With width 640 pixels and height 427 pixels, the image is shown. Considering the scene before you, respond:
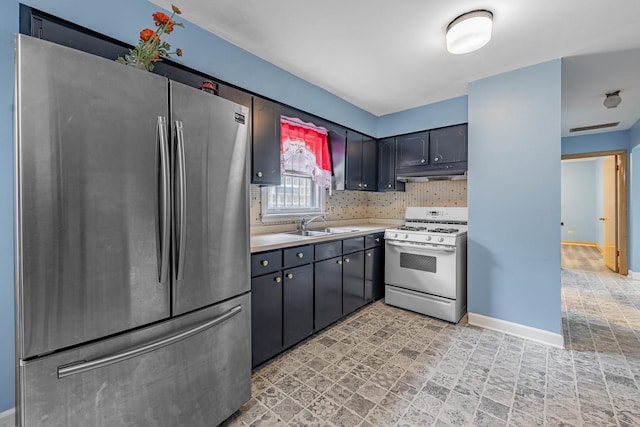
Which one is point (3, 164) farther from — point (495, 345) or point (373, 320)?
point (495, 345)

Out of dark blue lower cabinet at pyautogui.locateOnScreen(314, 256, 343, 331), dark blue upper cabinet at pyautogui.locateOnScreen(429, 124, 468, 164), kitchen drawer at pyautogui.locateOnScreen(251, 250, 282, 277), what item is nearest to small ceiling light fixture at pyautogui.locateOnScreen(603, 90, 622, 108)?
dark blue upper cabinet at pyautogui.locateOnScreen(429, 124, 468, 164)

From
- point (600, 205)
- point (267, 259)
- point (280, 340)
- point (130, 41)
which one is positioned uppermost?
point (130, 41)

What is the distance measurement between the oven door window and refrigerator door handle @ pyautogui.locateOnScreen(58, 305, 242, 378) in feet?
7.34

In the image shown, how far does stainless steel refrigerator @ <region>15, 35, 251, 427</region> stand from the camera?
0.92 metres

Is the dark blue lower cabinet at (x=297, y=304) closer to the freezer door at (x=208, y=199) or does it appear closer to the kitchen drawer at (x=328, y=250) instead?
the kitchen drawer at (x=328, y=250)

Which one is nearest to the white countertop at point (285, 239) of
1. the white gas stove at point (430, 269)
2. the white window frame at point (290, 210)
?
the white window frame at point (290, 210)

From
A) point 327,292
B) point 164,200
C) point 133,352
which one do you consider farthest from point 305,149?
point 133,352

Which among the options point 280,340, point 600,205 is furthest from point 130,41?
point 600,205

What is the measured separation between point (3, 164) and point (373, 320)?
2.98m

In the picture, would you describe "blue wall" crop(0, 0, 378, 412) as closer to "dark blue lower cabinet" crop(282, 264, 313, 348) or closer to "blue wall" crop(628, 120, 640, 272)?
"dark blue lower cabinet" crop(282, 264, 313, 348)

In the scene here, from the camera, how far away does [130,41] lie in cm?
164

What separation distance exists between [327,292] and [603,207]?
7.22 meters

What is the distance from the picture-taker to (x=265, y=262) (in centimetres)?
200

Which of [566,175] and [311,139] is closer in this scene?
[311,139]
